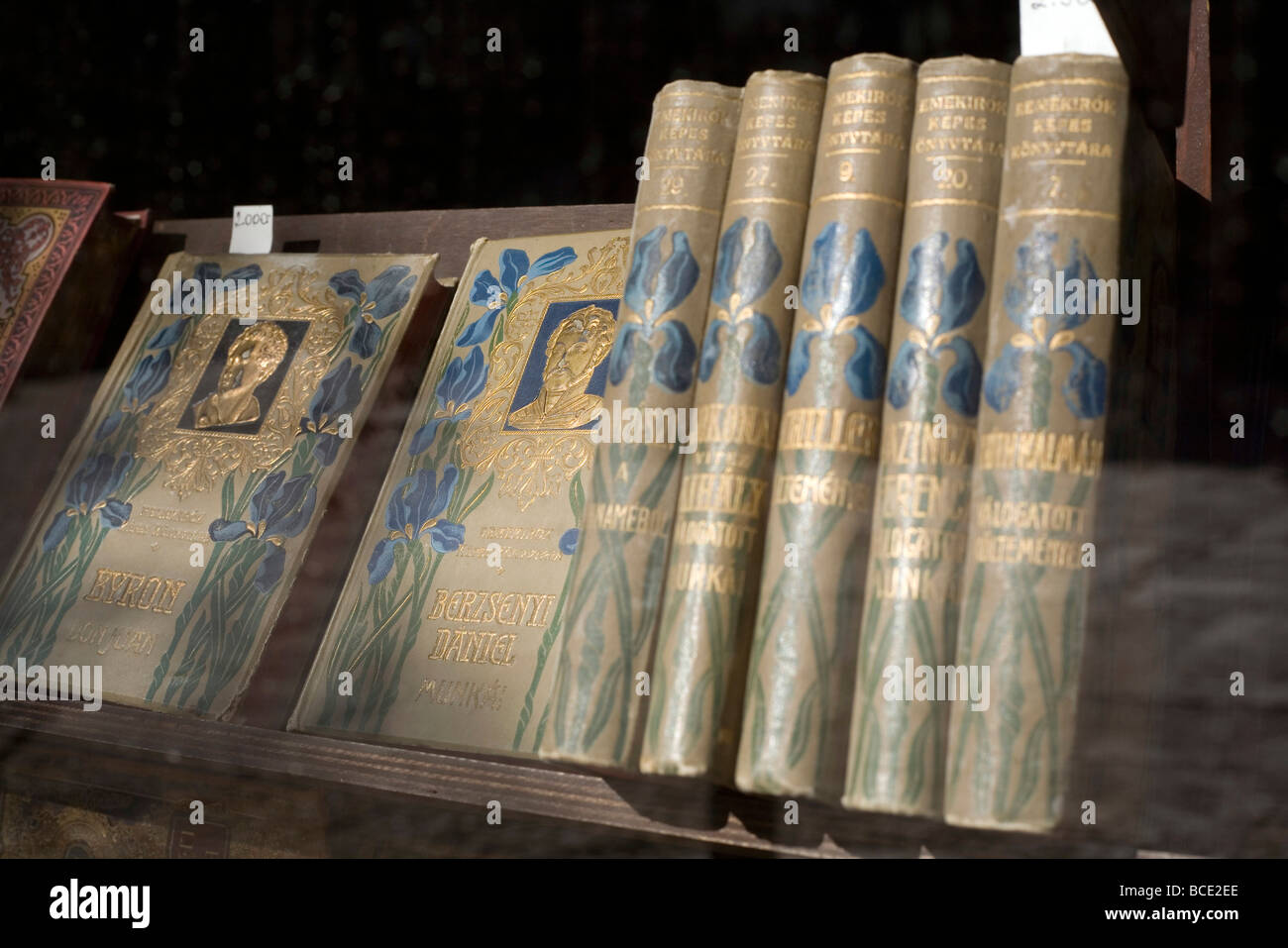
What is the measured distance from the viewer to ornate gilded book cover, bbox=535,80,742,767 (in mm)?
654

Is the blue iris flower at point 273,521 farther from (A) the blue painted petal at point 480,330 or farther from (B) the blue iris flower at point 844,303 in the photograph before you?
(B) the blue iris flower at point 844,303

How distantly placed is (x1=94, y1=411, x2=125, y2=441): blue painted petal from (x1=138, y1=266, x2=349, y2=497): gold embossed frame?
0.11 ft

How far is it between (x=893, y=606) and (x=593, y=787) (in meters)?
0.23

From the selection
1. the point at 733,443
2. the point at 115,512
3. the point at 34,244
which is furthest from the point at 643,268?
the point at 34,244

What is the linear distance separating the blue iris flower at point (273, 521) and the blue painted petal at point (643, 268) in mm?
361

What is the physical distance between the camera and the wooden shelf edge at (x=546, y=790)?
2.13 feet

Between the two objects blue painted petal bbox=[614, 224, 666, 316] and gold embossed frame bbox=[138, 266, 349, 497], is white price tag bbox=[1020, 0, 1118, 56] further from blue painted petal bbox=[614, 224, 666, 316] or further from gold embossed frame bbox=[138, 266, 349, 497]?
gold embossed frame bbox=[138, 266, 349, 497]

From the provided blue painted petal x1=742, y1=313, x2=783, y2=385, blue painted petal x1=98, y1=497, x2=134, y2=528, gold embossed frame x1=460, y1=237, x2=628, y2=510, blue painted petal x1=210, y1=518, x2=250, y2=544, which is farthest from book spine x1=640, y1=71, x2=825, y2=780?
blue painted petal x1=98, y1=497, x2=134, y2=528

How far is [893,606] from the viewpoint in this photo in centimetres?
61

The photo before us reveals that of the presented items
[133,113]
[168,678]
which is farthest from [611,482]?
[133,113]

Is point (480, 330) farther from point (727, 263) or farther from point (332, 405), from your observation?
point (727, 263)
